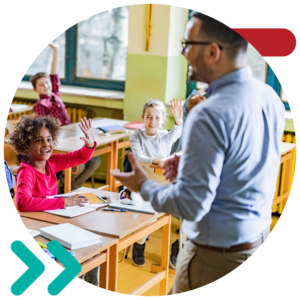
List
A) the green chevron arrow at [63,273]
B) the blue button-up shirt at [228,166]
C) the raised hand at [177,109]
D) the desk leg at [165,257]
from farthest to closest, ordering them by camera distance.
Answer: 1. the raised hand at [177,109]
2. the desk leg at [165,257]
3. the green chevron arrow at [63,273]
4. the blue button-up shirt at [228,166]

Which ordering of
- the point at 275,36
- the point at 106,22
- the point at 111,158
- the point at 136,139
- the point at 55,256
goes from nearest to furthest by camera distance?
the point at 275,36 < the point at 55,256 < the point at 136,139 < the point at 111,158 < the point at 106,22

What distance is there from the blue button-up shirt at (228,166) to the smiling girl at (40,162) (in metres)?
1.17

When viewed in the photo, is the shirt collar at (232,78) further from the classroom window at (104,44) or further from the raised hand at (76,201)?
the classroom window at (104,44)

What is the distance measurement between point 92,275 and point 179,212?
1.39 metres

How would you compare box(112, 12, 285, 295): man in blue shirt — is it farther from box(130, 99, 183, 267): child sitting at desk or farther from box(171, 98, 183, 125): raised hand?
box(130, 99, 183, 267): child sitting at desk

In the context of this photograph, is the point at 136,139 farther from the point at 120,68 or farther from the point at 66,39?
the point at 66,39

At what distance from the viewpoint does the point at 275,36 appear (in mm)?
1707

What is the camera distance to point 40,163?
106 inches

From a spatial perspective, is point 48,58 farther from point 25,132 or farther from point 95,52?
point 25,132

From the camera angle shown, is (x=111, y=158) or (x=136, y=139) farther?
(x=111, y=158)

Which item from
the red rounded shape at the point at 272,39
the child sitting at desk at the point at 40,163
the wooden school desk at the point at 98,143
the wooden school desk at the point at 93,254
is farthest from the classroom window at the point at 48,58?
the red rounded shape at the point at 272,39

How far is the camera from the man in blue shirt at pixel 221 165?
1.33m

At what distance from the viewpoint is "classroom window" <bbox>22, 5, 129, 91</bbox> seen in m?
5.27

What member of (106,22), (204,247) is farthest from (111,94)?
(204,247)
